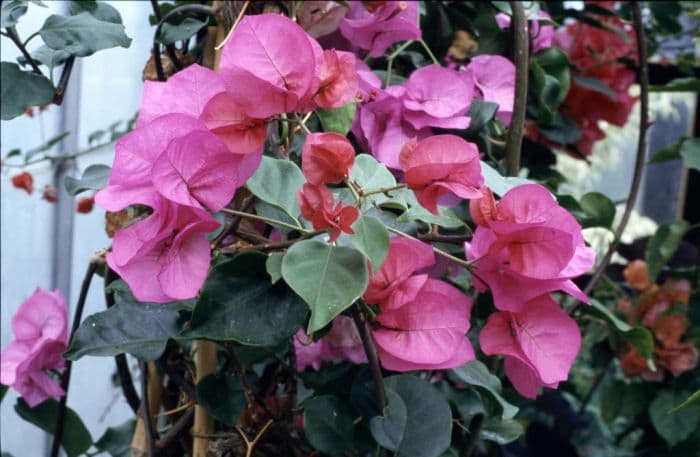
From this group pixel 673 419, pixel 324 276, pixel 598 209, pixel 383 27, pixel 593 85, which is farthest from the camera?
pixel 673 419

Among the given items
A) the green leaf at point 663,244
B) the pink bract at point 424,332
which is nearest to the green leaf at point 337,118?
the pink bract at point 424,332

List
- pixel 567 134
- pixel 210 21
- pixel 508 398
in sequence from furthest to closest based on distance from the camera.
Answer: pixel 567 134
pixel 508 398
pixel 210 21

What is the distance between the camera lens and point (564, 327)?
1.41ft

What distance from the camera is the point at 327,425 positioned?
479 millimetres

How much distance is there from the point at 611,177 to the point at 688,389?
6.34 ft

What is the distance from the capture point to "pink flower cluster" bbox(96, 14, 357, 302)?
1.21 feet

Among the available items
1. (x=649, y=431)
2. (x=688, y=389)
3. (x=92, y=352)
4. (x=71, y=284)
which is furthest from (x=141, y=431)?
(x=649, y=431)

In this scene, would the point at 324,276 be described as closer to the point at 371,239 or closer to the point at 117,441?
the point at 371,239

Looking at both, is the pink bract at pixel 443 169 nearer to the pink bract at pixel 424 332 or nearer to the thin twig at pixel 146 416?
the pink bract at pixel 424 332

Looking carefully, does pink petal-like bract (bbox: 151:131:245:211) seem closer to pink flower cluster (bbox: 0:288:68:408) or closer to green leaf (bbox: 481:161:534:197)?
green leaf (bbox: 481:161:534:197)

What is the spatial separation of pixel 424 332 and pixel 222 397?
15cm

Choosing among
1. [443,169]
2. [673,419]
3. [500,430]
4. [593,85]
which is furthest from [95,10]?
[673,419]

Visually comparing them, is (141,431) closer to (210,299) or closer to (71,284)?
(210,299)

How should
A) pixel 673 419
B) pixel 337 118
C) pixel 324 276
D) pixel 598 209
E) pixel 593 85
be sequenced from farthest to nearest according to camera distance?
1. pixel 673 419
2. pixel 593 85
3. pixel 598 209
4. pixel 337 118
5. pixel 324 276
